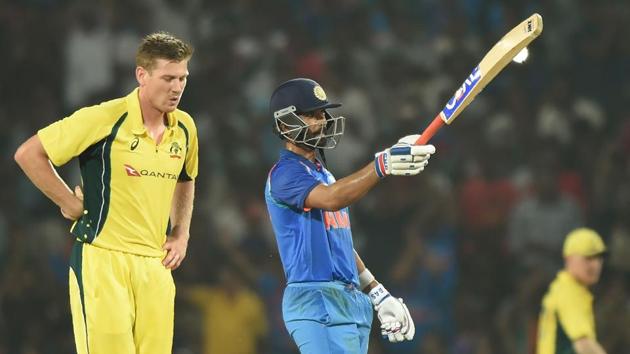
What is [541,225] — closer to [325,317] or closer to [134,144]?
[325,317]

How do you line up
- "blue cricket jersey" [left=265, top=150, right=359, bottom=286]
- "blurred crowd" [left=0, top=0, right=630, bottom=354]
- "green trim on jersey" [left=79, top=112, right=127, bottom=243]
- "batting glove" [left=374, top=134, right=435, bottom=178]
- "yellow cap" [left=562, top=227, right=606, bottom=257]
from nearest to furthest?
"batting glove" [left=374, top=134, right=435, bottom=178] < "green trim on jersey" [left=79, top=112, right=127, bottom=243] < "blue cricket jersey" [left=265, top=150, right=359, bottom=286] < "yellow cap" [left=562, top=227, right=606, bottom=257] < "blurred crowd" [left=0, top=0, right=630, bottom=354]

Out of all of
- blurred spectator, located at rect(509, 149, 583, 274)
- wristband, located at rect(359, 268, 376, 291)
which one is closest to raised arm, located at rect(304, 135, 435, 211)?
wristband, located at rect(359, 268, 376, 291)

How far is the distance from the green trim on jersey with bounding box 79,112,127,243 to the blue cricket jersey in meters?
0.76

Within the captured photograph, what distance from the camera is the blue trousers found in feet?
17.0

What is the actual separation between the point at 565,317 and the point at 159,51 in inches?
134

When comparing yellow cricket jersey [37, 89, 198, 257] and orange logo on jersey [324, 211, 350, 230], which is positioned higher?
yellow cricket jersey [37, 89, 198, 257]

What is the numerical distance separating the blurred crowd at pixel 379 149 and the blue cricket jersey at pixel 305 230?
169 inches

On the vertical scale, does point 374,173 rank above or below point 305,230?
above

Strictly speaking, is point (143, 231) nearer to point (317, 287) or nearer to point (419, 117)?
point (317, 287)

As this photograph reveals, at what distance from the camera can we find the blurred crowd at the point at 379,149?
970cm

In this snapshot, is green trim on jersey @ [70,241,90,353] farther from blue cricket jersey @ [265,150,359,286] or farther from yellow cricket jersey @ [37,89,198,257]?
blue cricket jersey @ [265,150,359,286]

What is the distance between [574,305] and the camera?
7293 mm

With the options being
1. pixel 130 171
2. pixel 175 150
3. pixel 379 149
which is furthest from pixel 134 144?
pixel 379 149

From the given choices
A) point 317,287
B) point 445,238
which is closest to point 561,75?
point 445,238
